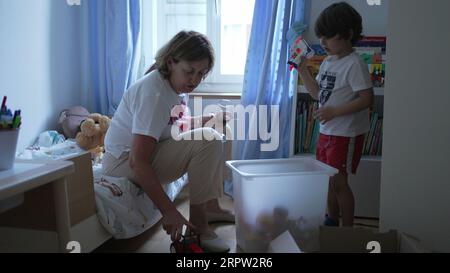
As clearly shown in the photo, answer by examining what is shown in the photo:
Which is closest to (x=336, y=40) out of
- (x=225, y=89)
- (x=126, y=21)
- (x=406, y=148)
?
(x=406, y=148)

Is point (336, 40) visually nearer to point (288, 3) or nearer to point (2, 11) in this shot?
point (288, 3)

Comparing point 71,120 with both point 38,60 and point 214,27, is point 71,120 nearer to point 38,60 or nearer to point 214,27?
point 38,60

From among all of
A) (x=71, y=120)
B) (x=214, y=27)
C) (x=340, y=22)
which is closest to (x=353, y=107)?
(x=340, y=22)

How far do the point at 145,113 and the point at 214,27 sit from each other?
4.30ft

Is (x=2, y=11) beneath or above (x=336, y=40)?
above

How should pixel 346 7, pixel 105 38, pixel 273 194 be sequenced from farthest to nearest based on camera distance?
pixel 105 38 < pixel 346 7 < pixel 273 194

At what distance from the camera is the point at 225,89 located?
7.98 ft

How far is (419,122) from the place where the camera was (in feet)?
3.59

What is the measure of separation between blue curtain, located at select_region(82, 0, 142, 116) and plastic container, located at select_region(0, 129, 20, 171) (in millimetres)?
1517

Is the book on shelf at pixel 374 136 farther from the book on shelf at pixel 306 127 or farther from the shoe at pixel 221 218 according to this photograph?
the shoe at pixel 221 218

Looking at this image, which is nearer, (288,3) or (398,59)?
(398,59)
